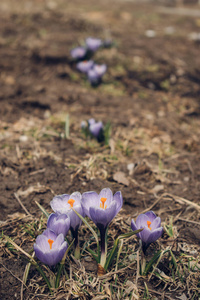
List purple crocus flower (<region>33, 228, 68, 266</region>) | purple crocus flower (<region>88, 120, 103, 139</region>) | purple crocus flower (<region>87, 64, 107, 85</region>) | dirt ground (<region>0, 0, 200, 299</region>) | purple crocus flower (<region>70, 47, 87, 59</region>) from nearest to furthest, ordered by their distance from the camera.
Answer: purple crocus flower (<region>33, 228, 68, 266</region>) < dirt ground (<region>0, 0, 200, 299</region>) < purple crocus flower (<region>88, 120, 103, 139</region>) < purple crocus flower (<region>87, 64, 107, 85</region>) < purple crocus flower (<region>70, 47, 87, 59</region>)

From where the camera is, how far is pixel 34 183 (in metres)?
1.95

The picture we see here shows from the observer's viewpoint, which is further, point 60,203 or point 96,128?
point 96,128

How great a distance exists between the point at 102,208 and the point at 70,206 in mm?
156

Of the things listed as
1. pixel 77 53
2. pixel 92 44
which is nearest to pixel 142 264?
pixel 77 53

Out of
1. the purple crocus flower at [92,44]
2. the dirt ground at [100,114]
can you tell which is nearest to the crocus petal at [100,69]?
the dirt ground at [100,114]

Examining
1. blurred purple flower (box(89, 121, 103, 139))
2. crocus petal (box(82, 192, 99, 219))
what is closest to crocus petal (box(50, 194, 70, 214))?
crocus petal (box(82, 192, 99, 219))

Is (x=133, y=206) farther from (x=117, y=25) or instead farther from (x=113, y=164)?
(x=117, y=25)

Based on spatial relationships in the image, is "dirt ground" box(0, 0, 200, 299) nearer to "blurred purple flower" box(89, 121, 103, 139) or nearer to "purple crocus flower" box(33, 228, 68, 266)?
"blurred purple flower" box(89, 121, 103, 139)

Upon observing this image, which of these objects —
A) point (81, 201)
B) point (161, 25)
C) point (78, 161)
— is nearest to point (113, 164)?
point (78, 161)

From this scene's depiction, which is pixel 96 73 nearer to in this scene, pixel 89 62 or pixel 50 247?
pixel 89 62

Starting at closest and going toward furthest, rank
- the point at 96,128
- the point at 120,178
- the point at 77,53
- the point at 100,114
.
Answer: the point at 120,178 < the point at 96,128 < the point at 100,114 < the point at 77,53

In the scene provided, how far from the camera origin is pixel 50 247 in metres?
1.28

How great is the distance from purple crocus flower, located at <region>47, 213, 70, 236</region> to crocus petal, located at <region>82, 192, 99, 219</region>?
100mm

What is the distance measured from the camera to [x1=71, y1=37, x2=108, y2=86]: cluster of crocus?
3.19m
